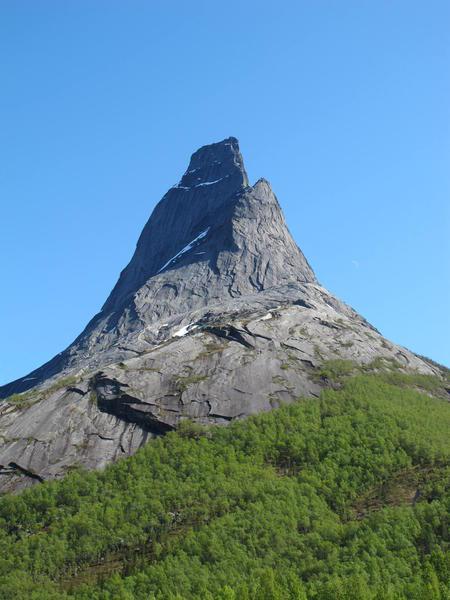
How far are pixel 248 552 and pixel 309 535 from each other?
9.32 meters

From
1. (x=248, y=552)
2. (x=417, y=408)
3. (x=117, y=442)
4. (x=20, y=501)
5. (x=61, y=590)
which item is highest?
(x=417, y=408)

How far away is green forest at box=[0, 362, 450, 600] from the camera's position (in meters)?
93.8

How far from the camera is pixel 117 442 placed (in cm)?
13512

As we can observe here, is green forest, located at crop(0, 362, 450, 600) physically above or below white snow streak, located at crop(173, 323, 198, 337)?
below

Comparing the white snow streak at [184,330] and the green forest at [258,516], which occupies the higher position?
the white snow streak at [184,330]

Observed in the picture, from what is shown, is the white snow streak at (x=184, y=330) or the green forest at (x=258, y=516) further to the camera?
the white snow streak at (x=184, y=330)

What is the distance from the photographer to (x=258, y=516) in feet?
354

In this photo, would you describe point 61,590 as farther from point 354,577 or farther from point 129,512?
point 354,577

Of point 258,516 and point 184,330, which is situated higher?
point 184,330

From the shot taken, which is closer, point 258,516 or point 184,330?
point 258,516

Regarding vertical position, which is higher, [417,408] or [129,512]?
[417,408]

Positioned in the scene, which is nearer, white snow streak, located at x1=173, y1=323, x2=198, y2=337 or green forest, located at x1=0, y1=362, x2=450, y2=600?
green forest, located at x1=0, y1=362, x2=450, y2=600

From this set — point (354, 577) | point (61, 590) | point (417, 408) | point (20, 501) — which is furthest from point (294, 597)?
point (417, 408)

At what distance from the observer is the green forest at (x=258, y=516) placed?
9381 centimetres
